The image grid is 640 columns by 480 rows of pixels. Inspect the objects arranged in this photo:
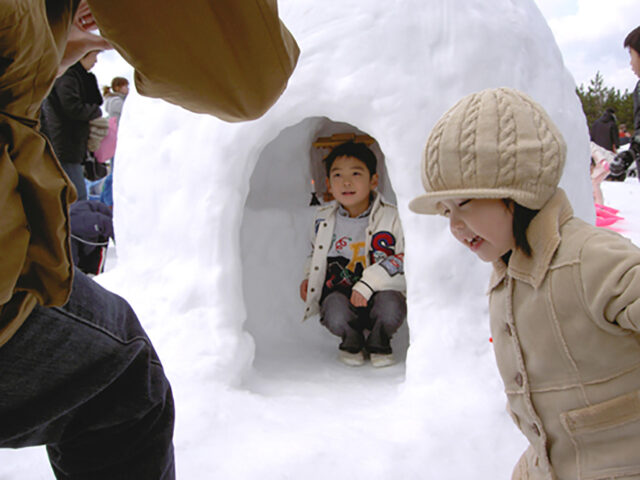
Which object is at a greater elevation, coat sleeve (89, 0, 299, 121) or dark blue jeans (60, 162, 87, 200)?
coat sleeve (89, 0, 299, 121)

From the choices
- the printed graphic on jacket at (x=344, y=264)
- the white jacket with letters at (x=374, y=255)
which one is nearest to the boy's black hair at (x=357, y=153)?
the white jacket with letters at (x=374, y=255)

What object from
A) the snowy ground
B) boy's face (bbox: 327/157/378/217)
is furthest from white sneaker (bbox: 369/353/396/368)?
boy's face (bbox: 327/157/378/217)

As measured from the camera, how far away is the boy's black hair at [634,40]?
3.15 m

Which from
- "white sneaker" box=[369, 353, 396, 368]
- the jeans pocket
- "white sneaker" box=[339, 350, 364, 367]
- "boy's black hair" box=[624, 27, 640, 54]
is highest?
"boy's black hair" box=[624, 27, 640, 54]

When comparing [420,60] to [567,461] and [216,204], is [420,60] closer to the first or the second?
[216,204]

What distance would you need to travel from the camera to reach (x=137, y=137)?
232cm

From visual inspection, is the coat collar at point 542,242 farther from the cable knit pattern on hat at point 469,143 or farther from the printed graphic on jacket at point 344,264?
the printed graphic on jacket at point 344,264

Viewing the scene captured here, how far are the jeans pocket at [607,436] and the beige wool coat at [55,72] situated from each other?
74 cm

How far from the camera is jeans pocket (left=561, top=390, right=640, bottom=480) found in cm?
87

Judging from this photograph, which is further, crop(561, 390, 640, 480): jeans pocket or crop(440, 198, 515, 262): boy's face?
crop(440, 198, 515, 262): boy's face

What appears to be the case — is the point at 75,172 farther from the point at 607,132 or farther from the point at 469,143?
the point at 607,132

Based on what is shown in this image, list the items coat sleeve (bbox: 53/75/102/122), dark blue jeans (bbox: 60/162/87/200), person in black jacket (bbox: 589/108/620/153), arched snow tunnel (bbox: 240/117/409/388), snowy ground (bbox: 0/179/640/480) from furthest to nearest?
person in black jacket (bbox: 589/108/620/153) → dark blue jeans (bbox: 60/162/87/200) → coat sleeve (bbox: 53/75/102/122) → arched snow tunnel (bbox: 240/117/409/388) → snowy ground (bbox: 0/179/640/480)

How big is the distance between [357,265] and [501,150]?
1.61 m

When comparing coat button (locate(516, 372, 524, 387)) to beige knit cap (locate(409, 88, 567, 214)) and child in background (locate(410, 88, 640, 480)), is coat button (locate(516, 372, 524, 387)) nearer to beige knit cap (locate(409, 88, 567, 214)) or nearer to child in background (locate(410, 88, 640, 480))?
child in background (locate(410, 88, 640, 480))
